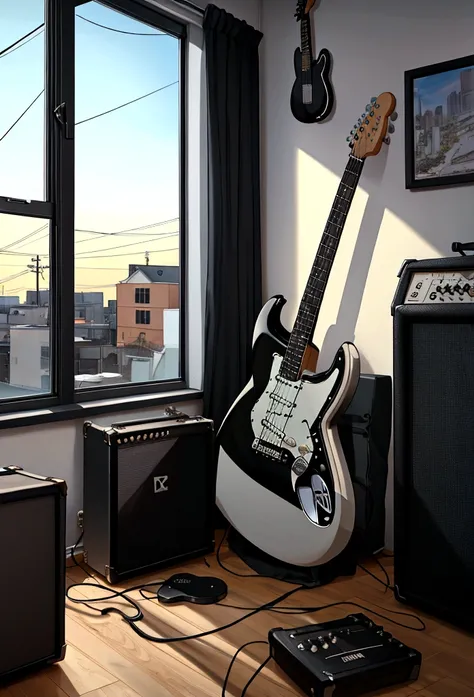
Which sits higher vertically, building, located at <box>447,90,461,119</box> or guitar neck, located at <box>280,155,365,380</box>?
building, located at <box>447,90,461,119</box>

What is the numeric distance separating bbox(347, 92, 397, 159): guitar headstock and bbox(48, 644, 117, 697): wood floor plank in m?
1.82

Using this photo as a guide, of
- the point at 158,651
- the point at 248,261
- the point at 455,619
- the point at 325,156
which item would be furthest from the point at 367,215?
the point at 158,651

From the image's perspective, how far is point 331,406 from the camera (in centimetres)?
207

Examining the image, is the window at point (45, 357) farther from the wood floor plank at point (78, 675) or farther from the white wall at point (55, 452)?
the wood floor plank at point (78, 675)

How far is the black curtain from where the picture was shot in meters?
2.72

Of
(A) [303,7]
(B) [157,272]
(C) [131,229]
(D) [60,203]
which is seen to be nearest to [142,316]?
(B) [157,272]

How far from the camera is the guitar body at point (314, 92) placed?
263 cm

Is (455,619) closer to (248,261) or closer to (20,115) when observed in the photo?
(248,261)

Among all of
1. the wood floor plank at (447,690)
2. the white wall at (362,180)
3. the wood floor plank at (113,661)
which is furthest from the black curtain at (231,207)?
the wood floor plank at (447,690)

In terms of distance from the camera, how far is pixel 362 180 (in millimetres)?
2545

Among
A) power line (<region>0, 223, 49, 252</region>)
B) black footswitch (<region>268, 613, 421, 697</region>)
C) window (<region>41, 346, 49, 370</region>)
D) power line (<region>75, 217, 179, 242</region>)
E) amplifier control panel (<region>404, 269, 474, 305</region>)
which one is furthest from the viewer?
power line (<region>75, 217, 179, 242</region>)

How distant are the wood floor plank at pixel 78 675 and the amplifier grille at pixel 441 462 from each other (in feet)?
3.05

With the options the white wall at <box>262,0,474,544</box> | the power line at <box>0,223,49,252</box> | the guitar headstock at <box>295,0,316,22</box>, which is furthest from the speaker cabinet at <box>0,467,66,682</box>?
the guitar headstock at <box>295,0,316,22</box>

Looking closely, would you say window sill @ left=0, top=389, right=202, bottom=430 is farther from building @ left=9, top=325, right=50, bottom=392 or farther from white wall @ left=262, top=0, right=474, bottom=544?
white wall @ left=262, top=0, right=474, bottom=544
